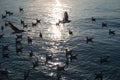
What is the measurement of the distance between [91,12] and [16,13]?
2228 cm

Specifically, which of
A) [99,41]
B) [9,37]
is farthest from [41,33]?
[99,41]

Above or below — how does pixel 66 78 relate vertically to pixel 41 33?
below

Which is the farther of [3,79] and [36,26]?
[36,26]

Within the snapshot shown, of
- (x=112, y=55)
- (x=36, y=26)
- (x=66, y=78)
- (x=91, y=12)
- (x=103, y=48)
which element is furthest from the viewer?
(x=91, y=12)

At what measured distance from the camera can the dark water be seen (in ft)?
139

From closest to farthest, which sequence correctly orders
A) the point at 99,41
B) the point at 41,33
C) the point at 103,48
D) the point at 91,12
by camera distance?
1. the point at 103,48
2. the point at 99,41
3. the point at 41,33
4. the point at 91,12

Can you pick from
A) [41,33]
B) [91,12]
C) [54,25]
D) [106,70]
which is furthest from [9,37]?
[91,12]

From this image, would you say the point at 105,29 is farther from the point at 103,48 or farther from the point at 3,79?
the point at 3,79

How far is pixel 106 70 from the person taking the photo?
4266 cm

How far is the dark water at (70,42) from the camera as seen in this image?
4244cm

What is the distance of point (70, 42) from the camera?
5628cm

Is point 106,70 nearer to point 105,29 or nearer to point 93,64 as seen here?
point 93,64

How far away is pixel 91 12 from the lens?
279 feet

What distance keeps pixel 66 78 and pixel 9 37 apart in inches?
922
